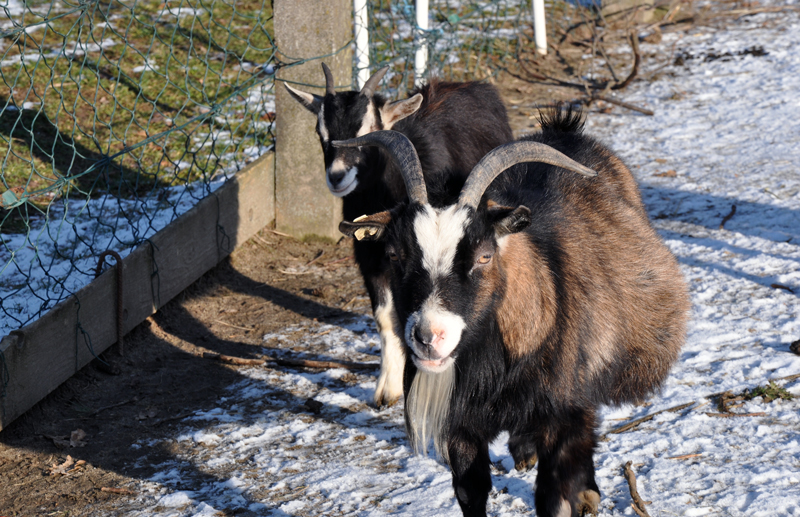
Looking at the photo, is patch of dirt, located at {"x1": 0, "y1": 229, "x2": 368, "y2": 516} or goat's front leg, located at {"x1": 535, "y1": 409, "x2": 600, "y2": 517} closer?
goat's front leg, located at {"x1": 535, "y1": 409, "x2": 600, "y2": 517}

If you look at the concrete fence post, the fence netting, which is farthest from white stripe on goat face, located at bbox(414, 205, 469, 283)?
the concrete fence post

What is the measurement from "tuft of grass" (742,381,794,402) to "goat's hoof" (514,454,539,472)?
3.51 feet

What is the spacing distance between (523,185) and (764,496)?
1529mm

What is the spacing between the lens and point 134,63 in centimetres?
801

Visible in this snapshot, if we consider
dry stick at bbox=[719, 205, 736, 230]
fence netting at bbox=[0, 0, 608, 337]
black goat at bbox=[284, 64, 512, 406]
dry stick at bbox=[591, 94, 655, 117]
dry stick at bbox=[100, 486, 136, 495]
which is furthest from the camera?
dry stick at bbox=[591, 94, 655, 117]

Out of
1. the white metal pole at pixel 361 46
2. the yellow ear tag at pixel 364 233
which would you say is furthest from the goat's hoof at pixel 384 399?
the white metal pole at pixel 361 46

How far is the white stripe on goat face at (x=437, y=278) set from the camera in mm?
2479

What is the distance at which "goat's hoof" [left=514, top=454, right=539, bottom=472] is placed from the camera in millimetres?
3348

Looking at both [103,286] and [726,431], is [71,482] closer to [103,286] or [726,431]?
[103,286]

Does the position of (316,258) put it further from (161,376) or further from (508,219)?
(508,219)

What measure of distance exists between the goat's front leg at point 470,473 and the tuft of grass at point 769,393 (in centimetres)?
147

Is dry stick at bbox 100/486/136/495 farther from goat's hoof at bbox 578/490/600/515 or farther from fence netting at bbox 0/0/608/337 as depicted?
goat's hoof at bbox 578/490/600/515

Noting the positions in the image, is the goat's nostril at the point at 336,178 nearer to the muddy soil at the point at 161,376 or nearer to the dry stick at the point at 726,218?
the muddy soil at the point at 161,376

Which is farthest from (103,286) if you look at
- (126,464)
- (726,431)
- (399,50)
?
(399,50)
